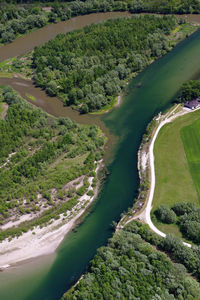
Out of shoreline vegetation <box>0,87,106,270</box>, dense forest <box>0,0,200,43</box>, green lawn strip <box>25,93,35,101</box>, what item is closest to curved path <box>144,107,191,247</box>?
shoreline vegetation <box>0,87,106,270</box>

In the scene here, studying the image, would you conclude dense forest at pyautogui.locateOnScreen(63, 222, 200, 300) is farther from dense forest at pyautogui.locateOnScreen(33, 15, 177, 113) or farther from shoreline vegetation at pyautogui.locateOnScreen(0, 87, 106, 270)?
dense forest at pyautogui.locateOnScreen(33, 15, 177, 113)

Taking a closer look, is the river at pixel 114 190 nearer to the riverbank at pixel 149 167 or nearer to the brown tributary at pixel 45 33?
the riverbank at pixel 149 167

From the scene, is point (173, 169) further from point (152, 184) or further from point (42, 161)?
point (42, 161)

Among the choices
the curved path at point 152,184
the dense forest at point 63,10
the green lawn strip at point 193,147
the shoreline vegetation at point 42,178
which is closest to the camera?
the curved path at point 152,184

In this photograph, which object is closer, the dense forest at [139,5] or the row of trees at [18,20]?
the row of trees at [18,20]

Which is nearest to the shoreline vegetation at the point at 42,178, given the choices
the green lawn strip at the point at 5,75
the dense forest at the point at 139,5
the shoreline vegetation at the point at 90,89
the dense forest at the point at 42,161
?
the dense forest at the point at 42,161
